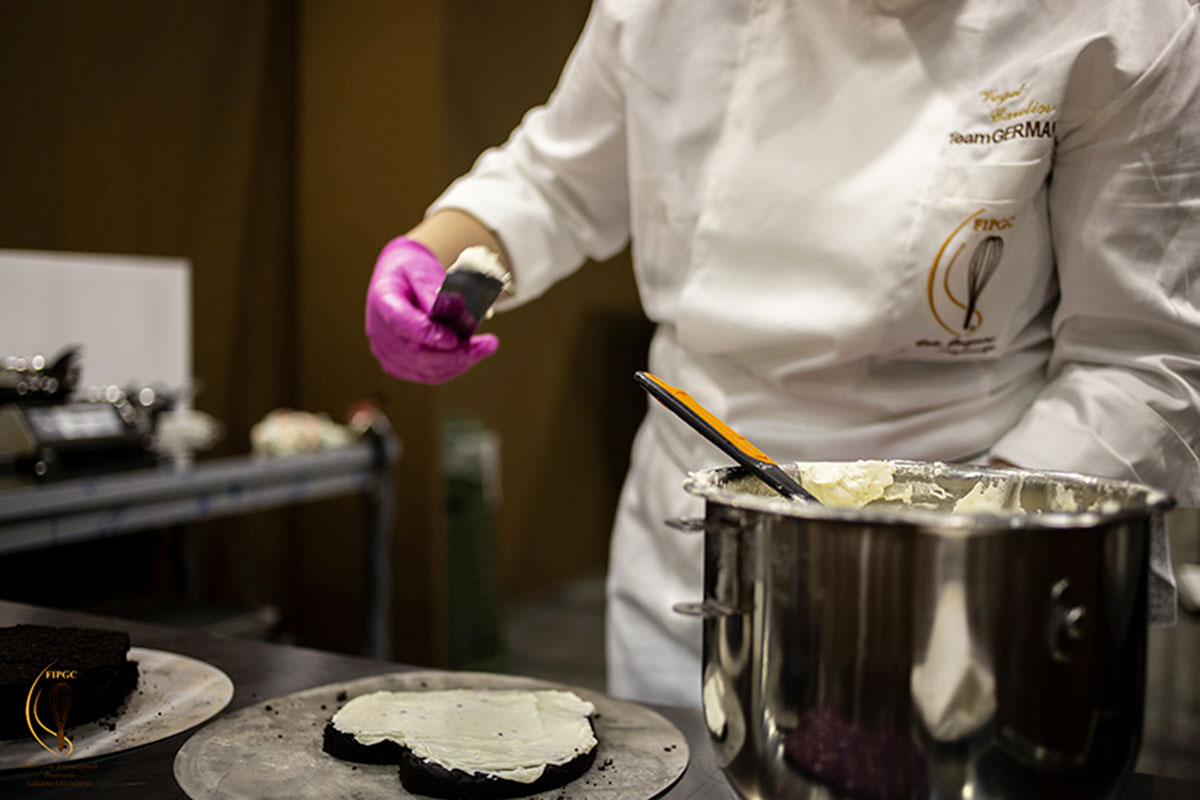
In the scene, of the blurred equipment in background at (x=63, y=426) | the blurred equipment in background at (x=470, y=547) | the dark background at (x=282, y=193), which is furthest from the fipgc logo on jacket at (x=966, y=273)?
the blurred equipment in background at (x=470, y=547)

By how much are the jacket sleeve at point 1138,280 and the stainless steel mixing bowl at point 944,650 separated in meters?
0.47

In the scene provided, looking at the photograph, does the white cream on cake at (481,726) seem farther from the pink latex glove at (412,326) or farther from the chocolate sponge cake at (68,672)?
the pink latex glove at (412,326)

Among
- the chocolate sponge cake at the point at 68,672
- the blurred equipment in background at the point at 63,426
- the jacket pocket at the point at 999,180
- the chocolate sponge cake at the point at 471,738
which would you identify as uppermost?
the jacket pocket at the point at 999,180

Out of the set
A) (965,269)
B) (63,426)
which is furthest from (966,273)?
(63,426)

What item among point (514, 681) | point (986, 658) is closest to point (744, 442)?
point (986, 658)

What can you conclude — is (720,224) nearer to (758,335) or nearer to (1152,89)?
(758,335)

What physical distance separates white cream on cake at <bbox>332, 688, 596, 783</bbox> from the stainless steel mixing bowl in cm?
21

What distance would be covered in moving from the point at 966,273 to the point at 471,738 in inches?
26.0

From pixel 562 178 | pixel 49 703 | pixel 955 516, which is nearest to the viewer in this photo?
pixel 955 516

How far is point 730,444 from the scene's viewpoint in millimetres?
661

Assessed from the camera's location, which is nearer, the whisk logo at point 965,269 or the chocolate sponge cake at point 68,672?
the chocolate sponge cake at point 68,672

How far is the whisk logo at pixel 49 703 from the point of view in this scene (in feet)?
2.52

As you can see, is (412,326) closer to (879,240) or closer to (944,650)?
(879,240)

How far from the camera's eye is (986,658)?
488 mm
